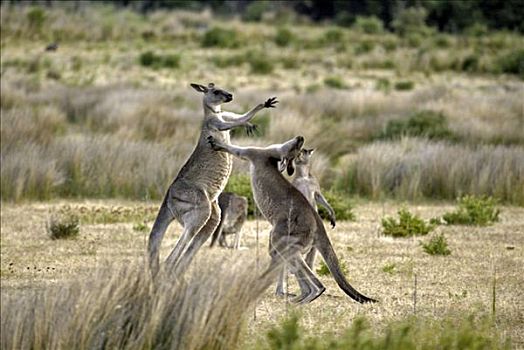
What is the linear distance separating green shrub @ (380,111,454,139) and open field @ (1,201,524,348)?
181 inches

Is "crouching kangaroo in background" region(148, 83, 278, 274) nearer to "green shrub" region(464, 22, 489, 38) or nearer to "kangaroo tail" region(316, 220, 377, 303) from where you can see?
"kangaroo tail" region(316, 220, 377, 303)

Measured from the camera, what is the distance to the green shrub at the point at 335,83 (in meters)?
31.3

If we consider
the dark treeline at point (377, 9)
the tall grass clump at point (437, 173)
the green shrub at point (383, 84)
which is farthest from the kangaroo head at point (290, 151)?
the dark treeline at point (377, 9)

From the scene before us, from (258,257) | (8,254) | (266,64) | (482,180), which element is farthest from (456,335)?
(266,64)

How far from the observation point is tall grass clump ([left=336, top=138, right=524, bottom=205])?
51.3ft

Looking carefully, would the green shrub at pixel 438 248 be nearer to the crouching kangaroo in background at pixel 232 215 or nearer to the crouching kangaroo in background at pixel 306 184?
the crouching kangaroo in background at pixel 306 184

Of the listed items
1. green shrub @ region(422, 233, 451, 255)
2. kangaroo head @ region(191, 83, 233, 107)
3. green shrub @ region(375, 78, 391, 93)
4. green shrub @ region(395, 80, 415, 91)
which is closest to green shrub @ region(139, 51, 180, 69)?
green shrub @ region(375, 78, 391, 93)

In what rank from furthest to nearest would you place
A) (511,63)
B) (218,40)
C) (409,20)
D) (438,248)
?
1. (409,20)
2. (218,40)
3. (511,63)
4. (438,248)

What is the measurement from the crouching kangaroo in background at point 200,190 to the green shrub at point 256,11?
49.4 m

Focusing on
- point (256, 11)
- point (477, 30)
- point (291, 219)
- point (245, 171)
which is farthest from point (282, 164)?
point (256, 11)

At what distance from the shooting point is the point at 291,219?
866 centimetres

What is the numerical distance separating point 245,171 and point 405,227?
3819 mm

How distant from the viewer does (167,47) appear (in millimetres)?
41938

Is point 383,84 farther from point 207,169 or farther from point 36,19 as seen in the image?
point 207,169
